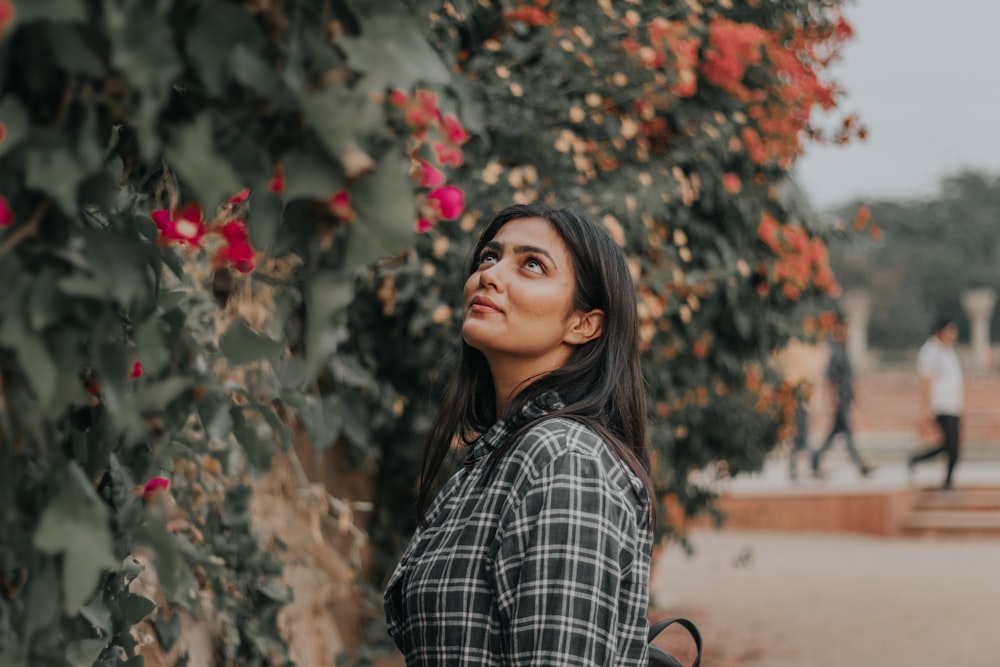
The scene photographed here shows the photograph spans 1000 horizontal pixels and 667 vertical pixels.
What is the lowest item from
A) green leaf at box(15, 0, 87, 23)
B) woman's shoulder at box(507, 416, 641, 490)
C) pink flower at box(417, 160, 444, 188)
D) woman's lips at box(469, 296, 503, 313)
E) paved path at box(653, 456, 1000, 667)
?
paved path at box(653, 456, 1000, 667)

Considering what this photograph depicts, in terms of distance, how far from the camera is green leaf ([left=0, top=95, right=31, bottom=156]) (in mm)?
867

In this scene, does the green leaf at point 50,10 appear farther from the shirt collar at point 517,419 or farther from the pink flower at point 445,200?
the shirt collar at point 517,419

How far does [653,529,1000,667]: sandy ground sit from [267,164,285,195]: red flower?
225 inches

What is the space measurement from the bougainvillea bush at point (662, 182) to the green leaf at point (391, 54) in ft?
9.13

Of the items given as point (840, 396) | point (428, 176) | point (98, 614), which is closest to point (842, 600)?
point (840, 396)

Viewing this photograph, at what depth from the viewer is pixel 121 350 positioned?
0.98 m

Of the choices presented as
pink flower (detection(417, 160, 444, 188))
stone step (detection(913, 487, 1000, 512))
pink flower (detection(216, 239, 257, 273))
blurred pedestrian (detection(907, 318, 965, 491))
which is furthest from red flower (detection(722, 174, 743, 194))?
stone step (detection(913, 487, 1000, 512))

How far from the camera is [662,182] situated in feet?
14.8

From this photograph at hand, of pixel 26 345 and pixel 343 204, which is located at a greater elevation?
pixel 343 204

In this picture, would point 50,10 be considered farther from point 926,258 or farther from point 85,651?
point 926,258

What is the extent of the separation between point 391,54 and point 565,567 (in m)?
0.91

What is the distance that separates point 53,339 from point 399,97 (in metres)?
0.33

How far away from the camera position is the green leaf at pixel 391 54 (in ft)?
3.01

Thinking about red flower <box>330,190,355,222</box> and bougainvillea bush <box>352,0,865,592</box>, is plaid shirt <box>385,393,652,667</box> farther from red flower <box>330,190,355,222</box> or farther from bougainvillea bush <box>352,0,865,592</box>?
bougainvillea bush <box>352,0,865,592</box>
